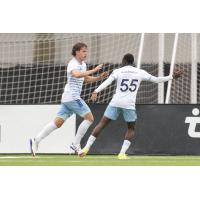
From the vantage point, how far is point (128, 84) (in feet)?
57.9

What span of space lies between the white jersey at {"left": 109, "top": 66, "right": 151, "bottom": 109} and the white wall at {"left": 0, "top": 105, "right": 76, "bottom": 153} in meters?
2.33

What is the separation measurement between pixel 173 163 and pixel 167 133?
3601 millimetres

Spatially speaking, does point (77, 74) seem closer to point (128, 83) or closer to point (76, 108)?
point (76, 108)

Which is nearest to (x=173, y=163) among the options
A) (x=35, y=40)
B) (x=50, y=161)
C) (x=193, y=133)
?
(x=50, y=161)

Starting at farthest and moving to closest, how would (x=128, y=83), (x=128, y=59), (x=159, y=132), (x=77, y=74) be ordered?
(x=159, y=132), (x=128, y=83), (x=128, y=59), (x=77, y=74)

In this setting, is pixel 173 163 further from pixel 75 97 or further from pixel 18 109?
pixel 18 109

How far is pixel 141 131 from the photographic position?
1961cm

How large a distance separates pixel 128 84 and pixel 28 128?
3.09 meters

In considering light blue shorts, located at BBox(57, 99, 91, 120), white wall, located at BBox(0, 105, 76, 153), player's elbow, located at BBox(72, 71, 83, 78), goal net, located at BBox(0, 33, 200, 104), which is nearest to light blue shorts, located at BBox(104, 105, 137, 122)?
light blue shorts, located at BBox(57, 99, 91, 120)

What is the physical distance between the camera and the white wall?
19.7 meters

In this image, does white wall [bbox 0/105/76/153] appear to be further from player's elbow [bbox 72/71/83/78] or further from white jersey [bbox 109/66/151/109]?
player's elbow [bbox 72/71/83/78]

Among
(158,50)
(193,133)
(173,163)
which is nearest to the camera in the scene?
(173,163)

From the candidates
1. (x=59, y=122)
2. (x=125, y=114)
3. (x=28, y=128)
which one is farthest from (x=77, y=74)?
(x=28, y=128)

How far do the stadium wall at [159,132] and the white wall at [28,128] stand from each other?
0.46 m
